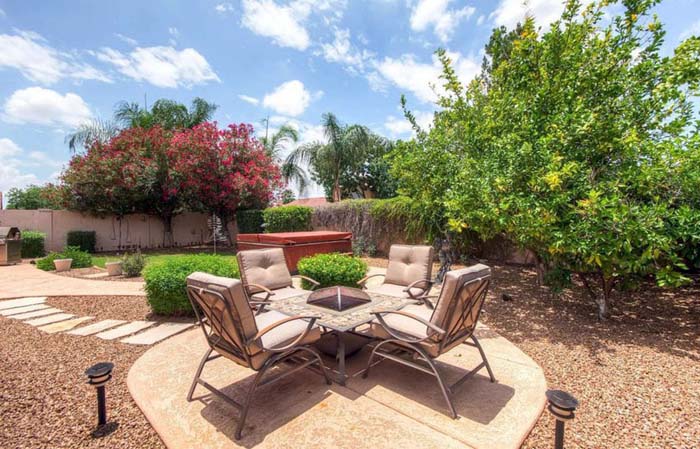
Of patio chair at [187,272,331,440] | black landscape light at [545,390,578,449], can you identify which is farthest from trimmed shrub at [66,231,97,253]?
black landscape light at [545,390,578,449]

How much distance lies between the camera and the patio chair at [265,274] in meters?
3.91

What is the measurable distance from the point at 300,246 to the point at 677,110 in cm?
690

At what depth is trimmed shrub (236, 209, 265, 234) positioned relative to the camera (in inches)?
527

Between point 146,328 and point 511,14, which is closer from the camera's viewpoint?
point 146,328

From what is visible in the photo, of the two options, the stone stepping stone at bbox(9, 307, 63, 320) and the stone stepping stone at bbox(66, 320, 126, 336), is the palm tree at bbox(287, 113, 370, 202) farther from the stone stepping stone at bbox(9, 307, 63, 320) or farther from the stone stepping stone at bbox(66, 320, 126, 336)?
the stone stepping stone at bbox(66, 320, 126, 336)

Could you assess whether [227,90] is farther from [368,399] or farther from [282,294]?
[368,399]

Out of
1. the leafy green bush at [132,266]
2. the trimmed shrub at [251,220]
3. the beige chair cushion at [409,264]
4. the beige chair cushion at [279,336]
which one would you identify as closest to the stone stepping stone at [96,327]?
the beige chair cushion at [279,336]

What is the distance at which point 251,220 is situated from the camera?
13500 millimetres

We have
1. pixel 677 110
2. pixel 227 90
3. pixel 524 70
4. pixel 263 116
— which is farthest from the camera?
pixel 263 116

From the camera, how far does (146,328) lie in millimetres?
3941

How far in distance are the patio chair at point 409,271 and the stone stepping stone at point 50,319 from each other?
4406 mm

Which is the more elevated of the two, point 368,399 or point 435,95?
point 435,95

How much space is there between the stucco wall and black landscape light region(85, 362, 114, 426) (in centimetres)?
1432

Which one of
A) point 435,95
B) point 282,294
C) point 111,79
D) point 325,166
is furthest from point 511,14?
point 325,166
